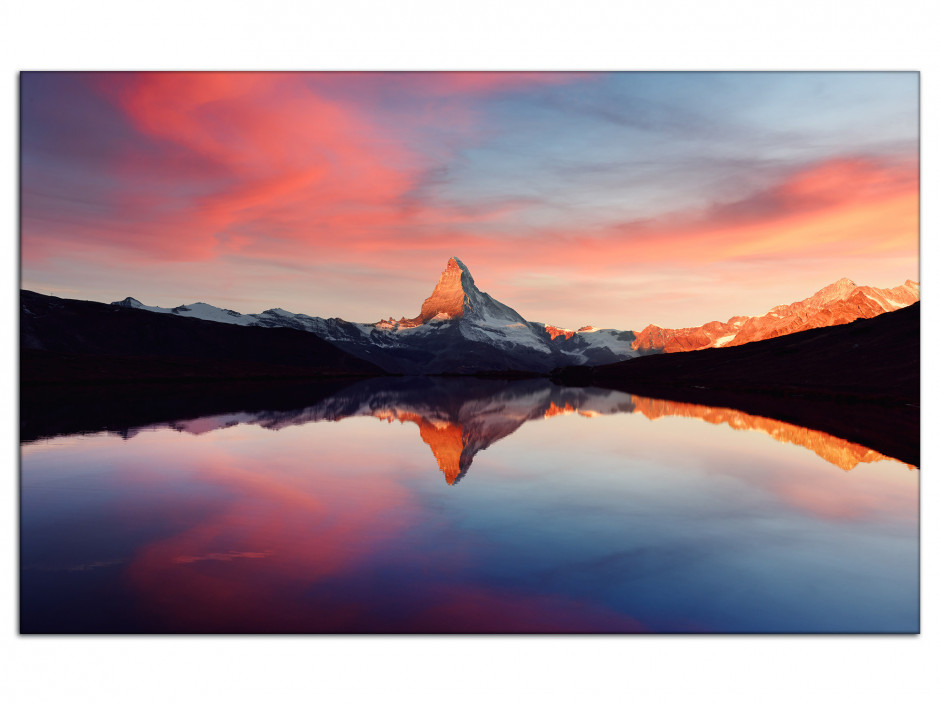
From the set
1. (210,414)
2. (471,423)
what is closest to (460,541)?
(471,423)

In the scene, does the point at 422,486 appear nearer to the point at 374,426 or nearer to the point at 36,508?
the point at 36,508

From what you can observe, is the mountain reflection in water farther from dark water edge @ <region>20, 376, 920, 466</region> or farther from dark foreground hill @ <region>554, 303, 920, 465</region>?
dark foreground hill @ <region>554, 303, 920, 465</region>

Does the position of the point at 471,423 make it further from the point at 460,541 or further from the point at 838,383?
the point at 838,383

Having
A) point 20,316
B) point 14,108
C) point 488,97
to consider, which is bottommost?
point 20,316

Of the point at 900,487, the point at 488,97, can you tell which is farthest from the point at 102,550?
the point at 900,487

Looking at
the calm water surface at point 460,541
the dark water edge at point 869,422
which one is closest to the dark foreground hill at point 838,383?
the dark water edge at point 869,422

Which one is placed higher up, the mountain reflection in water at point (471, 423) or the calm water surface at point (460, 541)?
the calm water surface at point (460, 541)

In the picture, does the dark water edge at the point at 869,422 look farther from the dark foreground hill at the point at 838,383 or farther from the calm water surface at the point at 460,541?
the calm water surface at the point at 460,541
